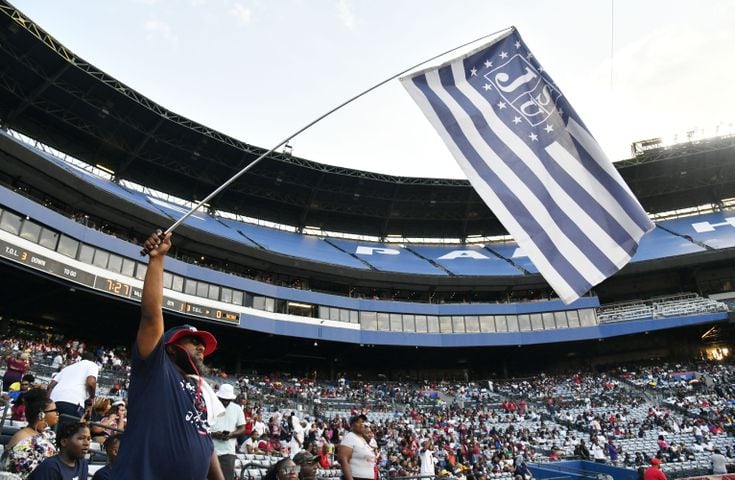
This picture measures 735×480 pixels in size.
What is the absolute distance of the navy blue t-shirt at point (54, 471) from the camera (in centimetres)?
361

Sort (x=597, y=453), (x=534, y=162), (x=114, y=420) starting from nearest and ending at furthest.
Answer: (x=534, y=162)
(x=114, y=420)
(x=597, y=453)

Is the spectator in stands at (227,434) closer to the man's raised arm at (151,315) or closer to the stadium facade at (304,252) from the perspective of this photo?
the man's raised arm at (151,315)

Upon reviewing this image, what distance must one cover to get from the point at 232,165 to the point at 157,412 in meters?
36.1

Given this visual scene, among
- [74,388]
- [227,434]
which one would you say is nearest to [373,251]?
[74,388]

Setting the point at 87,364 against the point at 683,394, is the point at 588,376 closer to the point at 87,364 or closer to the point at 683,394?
the point at 683,394

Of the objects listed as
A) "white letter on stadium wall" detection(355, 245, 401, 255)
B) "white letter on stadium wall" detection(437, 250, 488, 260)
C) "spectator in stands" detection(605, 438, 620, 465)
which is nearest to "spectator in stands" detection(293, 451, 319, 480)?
"spectator in stands" detection(605, 438, 620, 465)

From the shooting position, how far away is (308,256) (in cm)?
3612

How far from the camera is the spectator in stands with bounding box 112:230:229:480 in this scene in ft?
7.22

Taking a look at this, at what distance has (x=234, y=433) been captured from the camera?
19.7 ft

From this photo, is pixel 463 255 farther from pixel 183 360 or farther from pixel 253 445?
pixel 183 360

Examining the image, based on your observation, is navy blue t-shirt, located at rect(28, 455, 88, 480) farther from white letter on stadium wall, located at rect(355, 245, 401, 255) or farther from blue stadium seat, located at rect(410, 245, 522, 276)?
white letter on stadium wall, located at rect(355, 245, 401, 255)

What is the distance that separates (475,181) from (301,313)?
29032mm

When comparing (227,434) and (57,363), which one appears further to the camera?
(57,363)

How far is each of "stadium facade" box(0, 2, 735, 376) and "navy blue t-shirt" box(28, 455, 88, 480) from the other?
21.5 meters
